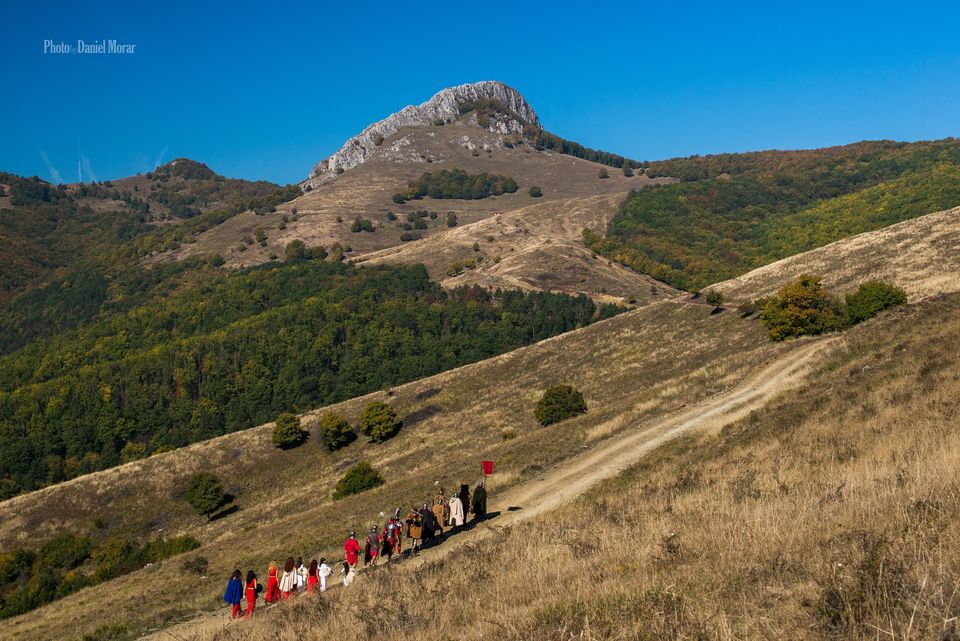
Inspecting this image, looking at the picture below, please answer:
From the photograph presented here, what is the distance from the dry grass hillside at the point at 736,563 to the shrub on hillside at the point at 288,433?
183 feet

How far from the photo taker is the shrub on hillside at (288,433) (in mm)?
66750

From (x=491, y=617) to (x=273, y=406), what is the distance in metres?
128

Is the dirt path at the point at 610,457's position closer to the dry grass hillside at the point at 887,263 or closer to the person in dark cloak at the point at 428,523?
the person in dark cloak at the point at 428,523

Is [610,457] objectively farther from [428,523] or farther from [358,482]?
[358,482]

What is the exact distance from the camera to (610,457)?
28172 millimetres

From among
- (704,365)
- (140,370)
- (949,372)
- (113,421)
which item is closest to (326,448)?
(704,365)

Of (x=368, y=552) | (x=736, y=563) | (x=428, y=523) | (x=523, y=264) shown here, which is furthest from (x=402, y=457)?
(x=523, y=264)

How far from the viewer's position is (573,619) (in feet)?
21.0

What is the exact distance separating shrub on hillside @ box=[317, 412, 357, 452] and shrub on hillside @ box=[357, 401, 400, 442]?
1544mm

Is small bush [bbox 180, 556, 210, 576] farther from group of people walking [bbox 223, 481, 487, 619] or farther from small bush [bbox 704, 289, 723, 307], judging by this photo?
small bush [bbox 704, 289, 723, 307]

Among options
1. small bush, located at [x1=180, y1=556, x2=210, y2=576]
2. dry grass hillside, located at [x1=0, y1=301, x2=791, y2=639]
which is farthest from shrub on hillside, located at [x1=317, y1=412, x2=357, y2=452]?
small bush, located at [x1=180, y1=556, x2=210, y2=576]

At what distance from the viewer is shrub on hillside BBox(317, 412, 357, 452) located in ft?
210

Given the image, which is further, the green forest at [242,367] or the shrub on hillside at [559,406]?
the green forest at [242,367]

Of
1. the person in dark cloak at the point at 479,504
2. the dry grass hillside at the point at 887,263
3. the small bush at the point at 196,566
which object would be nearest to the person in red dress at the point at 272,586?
the person in dark cloak at the point at 479,504
